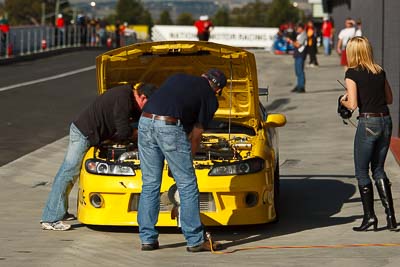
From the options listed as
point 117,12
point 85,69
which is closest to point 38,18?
point 117,12

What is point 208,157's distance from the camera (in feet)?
34.9

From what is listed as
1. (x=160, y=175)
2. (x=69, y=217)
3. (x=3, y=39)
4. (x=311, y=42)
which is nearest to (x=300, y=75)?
(x=311, y=42)

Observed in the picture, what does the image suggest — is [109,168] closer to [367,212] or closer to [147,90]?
[147,90]

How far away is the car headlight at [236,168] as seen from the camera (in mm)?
10250

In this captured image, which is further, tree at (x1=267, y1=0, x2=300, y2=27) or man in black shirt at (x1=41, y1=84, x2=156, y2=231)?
tree at (x1=267, y1=0, x2=300, y2=27)

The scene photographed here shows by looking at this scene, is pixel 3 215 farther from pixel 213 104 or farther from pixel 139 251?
pixel 213 104

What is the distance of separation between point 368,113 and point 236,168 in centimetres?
129

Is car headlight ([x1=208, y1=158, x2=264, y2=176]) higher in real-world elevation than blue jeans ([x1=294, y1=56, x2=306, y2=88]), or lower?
higher

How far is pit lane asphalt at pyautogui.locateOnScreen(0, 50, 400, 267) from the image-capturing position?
9.22m

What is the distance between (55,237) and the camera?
10.3 meters

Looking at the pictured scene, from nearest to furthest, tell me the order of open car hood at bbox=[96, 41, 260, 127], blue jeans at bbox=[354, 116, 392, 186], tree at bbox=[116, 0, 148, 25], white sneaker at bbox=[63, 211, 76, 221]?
blue jeans at bbox=[354, 116, 392, 186], open car hood at bbox=[96, 41, 260, 127], white sneaker at bbox=[63, 211, 76, 221], tree at bbox=[116, 0, 148, 25]

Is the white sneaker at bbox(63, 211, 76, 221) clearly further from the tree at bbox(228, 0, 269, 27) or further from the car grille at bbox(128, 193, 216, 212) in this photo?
the tree at bbox(228, 0, 269, 27)

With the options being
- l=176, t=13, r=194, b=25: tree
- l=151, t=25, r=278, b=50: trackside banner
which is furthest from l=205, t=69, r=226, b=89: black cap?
l=176, t=13, r=194, b=25: tree

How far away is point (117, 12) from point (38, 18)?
85.1ft
